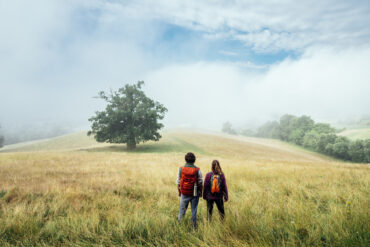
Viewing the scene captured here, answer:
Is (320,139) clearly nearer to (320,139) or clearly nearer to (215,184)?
(320,139)

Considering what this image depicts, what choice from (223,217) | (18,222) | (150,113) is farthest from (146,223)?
(150,113)

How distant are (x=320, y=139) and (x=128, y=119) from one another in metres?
57.8

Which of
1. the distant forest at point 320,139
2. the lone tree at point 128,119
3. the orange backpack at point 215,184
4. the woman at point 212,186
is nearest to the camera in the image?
the orange backpack at point 215,184

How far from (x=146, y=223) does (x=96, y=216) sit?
1216 mm

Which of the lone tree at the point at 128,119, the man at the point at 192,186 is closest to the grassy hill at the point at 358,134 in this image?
the lone tree at the point at 128,119

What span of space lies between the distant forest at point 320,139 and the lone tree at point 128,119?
52033 mm

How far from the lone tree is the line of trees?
52033 millimetres

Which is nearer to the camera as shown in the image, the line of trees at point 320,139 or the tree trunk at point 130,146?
the tree trunk at point 130,146

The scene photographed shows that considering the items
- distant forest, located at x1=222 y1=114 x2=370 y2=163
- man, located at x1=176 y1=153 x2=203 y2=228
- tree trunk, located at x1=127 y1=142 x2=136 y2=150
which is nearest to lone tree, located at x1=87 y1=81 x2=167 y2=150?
tree trunk, located at x1=127 y1=142 x2=136 y2=150

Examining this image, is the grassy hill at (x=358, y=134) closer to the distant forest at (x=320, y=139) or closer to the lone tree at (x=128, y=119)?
the distant forest at (x=320, y=139)

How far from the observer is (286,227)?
11.4ft

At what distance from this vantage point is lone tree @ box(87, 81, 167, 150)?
30.9 m

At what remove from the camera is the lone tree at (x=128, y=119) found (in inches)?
1216

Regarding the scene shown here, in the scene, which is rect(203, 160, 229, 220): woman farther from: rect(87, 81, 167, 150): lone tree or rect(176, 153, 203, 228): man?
rect(87, 81, 167, 150): lone tree
